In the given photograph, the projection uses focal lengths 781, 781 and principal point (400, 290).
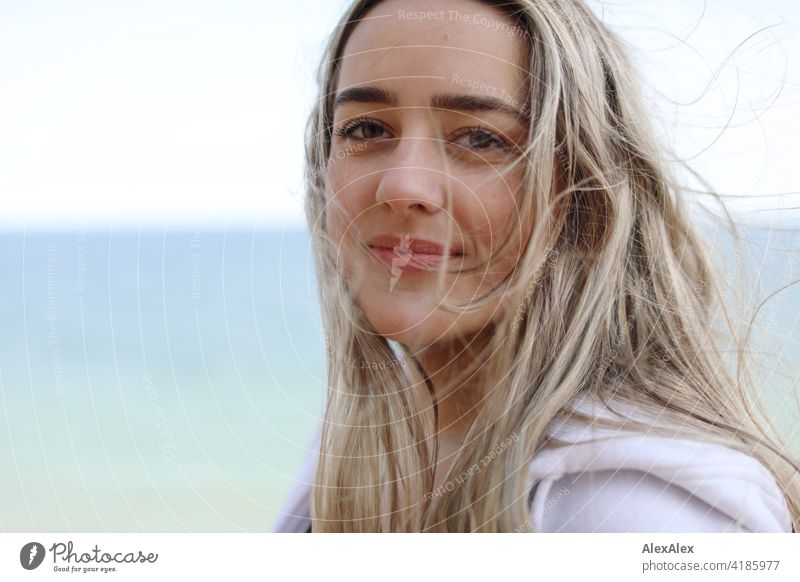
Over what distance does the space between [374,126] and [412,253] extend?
0.33 ft

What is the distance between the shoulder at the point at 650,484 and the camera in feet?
1.63

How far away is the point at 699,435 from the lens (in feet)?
1.75

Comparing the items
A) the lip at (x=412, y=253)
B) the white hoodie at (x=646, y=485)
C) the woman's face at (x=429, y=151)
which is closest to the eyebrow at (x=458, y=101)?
the woman's face at (x=429, y=151)

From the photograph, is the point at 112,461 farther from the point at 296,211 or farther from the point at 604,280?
the point at 604,280

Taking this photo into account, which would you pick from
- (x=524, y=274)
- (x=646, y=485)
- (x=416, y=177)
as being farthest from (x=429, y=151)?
(x=646, y=485)

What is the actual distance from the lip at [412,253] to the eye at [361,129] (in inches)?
3.1

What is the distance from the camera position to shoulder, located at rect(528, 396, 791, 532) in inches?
19.5

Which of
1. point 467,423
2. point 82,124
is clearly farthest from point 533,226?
point 82,124

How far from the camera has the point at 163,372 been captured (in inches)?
27.4

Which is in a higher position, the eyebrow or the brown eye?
the eyebrow

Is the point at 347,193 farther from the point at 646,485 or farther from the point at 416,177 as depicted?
the point at 646,485

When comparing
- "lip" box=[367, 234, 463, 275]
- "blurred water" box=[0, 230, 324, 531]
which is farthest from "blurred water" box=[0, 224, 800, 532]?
"lip" box=[367, 234, 463, 275]

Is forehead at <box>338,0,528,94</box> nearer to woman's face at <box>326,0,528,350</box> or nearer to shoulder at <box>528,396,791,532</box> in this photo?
woman's face at <box>326,0,528,350</box>
